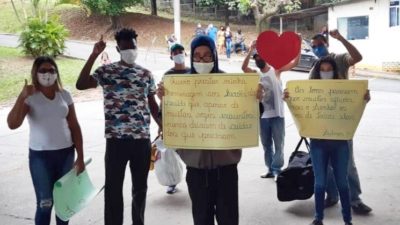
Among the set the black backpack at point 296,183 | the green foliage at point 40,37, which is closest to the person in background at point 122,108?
the black backpack at point 296,183

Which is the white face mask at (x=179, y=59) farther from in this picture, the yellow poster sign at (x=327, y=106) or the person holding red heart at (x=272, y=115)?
the yellow poster sign at (x=327, y=106)

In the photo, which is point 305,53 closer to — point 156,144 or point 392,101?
point 392,101

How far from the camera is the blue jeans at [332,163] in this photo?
4.28 meters

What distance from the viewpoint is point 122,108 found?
13.2ft

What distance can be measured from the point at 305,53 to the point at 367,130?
12.4 meters

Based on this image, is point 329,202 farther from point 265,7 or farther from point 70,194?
point 265,7

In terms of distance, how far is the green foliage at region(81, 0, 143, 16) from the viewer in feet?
105

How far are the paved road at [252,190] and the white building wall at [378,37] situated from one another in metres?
12.4

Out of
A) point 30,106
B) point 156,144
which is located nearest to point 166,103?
point 30,106

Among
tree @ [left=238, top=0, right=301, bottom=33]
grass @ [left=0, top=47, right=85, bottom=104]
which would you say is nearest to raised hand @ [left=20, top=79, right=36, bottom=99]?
grass @ [left=0, top=47, right=85, bottom=104]

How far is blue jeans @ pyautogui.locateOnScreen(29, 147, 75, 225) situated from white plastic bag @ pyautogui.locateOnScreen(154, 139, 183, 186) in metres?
1.60

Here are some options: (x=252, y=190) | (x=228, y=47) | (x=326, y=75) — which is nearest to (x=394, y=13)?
(x=228, y=47)

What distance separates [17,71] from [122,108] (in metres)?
15.7

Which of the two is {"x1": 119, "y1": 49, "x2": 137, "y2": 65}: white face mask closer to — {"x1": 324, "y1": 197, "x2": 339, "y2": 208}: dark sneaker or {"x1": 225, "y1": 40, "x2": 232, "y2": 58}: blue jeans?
{"x1": 324, "y1": 197, "x2": 339, "y2": 208}: dark sneaker
